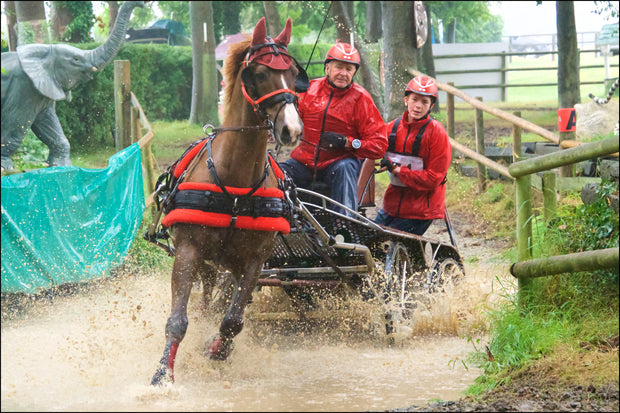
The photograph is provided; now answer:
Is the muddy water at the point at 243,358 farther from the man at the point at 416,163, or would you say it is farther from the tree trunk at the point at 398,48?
the tree trunk at the point at 398,48

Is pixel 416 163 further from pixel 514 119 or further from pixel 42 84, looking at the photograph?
pixel 514 119

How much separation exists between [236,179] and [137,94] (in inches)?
597

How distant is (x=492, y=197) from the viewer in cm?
1214

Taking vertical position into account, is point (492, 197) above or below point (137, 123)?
below

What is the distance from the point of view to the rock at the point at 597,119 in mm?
16953

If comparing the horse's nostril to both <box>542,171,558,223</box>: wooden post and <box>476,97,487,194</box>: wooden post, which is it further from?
<box>476,97,487,194</box>: wooden post

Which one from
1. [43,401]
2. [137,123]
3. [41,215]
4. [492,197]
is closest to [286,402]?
[43,401]

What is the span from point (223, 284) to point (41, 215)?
152 centimetres

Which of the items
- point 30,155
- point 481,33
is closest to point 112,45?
point 30,155

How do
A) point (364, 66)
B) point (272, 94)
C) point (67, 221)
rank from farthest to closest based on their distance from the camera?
1. point (364, 66)
2. point (67, 221)
3. point (272, 94)

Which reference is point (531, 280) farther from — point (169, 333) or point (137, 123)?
point (137, 123)

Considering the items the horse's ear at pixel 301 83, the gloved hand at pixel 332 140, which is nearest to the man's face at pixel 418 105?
the gloved hand at pixel 332 140

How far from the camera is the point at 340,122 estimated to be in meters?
6.79

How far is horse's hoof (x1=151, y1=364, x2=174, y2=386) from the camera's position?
→ 197 inches
